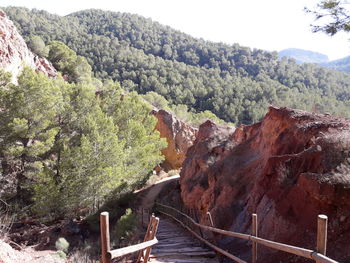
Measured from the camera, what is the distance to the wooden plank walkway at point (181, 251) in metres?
8.10

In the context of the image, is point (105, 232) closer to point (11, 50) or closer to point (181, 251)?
point (181, 251)

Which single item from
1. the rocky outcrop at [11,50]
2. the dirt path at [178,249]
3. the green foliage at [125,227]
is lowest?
the green foliage at [125,227]

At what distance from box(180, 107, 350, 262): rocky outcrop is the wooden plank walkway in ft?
2.25

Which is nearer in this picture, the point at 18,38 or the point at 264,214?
the point at 264,214

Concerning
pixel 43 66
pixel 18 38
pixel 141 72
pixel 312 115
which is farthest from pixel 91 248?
pixel 141 72

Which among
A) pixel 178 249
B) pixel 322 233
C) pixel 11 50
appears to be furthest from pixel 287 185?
pixel 11 50

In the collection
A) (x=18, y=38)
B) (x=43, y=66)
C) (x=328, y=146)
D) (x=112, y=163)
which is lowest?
(x=112, y=163)

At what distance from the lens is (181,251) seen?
354 inches

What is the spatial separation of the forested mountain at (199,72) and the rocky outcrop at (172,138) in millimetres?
17691

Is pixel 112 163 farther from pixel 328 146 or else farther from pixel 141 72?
pixel 141 72

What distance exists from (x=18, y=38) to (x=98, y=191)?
22.1m

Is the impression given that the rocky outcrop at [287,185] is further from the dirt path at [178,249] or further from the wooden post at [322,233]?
the wooden post at [322,233]

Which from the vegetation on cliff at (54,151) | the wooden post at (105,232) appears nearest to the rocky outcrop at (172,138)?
the vegetation on cliff at (54,151)

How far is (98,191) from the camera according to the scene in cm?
1897
